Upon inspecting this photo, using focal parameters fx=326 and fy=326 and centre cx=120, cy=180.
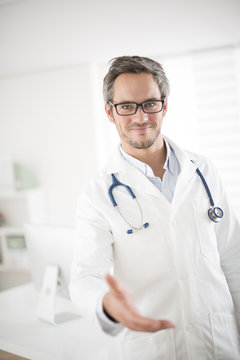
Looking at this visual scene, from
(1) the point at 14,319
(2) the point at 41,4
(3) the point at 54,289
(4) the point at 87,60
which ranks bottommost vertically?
(1) the point at 14,319

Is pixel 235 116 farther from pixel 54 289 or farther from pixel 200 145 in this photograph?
pixel 54 289

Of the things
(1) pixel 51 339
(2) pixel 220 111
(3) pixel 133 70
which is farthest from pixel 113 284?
(2) pixel 220 111

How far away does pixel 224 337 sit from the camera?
1.13 m

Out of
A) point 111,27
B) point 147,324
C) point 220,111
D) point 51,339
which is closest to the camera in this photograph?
point 147,324

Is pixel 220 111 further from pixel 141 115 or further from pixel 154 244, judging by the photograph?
pixel 154 244

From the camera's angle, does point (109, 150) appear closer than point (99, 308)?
No

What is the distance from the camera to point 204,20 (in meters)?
2.53

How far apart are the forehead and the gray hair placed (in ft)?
0.05

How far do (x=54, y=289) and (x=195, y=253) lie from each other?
0.82m

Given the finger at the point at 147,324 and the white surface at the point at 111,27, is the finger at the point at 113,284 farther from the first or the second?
the white surface at the point at 111,27

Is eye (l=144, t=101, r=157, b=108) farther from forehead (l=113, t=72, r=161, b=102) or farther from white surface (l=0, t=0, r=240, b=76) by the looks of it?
white surface (l=0, t=0, r=240, b=76)

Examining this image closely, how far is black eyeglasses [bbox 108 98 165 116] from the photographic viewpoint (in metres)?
1.12

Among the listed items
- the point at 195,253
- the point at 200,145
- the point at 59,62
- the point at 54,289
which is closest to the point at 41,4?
the point at 59,62

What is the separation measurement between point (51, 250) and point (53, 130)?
71.9 inches
